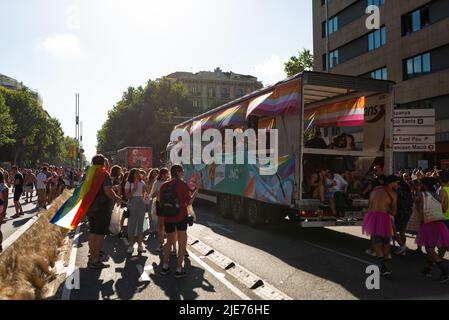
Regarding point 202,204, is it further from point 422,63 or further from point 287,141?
point 422,63

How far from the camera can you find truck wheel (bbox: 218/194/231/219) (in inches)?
565

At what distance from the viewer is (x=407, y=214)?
9258 mm

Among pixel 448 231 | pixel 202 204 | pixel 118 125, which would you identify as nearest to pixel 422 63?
pixel 202 204

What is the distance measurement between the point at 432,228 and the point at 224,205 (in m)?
8.49

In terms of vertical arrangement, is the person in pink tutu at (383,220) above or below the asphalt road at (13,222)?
above

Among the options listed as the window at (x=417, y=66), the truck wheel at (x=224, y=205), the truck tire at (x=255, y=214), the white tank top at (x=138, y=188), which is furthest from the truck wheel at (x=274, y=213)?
the window at (x=417, y=66)

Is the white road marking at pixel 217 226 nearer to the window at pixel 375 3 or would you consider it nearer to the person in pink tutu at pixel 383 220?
the person in pink tutu at pixel 383 220

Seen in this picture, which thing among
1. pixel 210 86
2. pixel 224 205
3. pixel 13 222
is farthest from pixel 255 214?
pixel 210 86

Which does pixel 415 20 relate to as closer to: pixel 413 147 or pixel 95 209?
pixel 413 147

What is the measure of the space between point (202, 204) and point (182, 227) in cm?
1302

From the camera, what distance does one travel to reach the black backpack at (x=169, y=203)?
23.4 ft

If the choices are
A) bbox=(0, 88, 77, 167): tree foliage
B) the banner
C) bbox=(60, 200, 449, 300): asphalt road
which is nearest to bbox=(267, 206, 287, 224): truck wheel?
bbox=(60, 200, 449, 300): asphalt road

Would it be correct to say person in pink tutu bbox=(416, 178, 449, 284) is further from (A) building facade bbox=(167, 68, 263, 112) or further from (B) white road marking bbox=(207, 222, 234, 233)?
(A) building facade bbox=(167, 68, 263, 112)

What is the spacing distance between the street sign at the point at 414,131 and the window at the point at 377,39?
2318 centimetres
